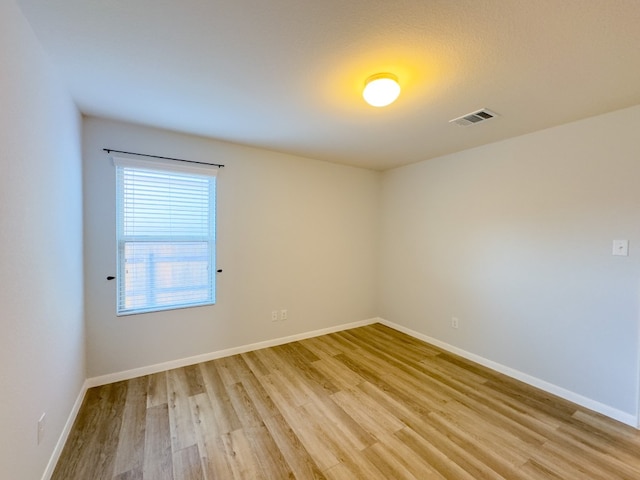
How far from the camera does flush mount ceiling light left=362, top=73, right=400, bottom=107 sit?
5.59ft

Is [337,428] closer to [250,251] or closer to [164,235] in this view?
[250,251]

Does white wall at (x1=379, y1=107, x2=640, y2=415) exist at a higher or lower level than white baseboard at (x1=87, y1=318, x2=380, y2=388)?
higher

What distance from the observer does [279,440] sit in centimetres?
187

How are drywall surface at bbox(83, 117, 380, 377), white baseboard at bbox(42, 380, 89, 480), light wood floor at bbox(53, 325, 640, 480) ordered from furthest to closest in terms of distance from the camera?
drywall surface at bbox(83, 117, 380, 377) → light wood floor at bbox(53, 325, 640, 480) → white baseboard at bbox(42, 380, 89, 480)

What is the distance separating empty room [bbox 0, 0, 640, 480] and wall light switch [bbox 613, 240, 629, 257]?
0.02 m

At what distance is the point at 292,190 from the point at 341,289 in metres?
1.58

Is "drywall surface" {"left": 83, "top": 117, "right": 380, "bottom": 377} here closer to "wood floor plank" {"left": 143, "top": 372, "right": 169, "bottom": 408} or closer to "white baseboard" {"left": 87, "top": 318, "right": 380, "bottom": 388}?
"white baseboard" {"left": 87, "top": 318, "right": 380, "bottom": 388}

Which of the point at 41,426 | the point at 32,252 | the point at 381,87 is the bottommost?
the point at 41,426

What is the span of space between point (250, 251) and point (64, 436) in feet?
6.66

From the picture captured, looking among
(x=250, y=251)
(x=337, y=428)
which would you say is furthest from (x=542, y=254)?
(x=250, y=251)

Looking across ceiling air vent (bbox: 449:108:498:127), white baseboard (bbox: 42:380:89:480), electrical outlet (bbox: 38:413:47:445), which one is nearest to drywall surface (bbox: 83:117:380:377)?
white baseboard (bbox: 42:380:89:480)

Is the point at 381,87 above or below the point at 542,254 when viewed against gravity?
above

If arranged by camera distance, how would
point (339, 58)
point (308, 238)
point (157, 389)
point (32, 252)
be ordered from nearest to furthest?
point (32, 252) < point (339, 58) < point (157, 389) < point (308, 238)

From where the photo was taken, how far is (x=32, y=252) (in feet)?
4.60
